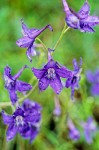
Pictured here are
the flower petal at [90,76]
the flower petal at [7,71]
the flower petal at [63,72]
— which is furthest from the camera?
the flower petal at [90,76]

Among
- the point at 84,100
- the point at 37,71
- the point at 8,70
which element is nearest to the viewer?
the point at 37,71

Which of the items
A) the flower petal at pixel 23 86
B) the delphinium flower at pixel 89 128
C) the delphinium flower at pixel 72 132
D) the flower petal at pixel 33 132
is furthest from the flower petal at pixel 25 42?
the delphinium flower at pixel 89 128

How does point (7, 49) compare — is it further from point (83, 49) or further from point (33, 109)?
point (33, 109)

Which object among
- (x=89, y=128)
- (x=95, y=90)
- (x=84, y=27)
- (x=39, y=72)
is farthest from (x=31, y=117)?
(x=95, y=90)

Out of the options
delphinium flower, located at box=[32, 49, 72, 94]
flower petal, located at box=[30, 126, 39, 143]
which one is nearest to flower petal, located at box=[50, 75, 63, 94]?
delphinium flower, located at box=[32, 49, 72, 94]

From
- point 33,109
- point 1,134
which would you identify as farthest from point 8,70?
point 1,134

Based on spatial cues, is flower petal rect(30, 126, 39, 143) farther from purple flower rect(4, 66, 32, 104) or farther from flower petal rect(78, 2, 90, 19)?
flower petal rect(78, 2, 90, 19)

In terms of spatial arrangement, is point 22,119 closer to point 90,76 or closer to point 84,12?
point 84,12

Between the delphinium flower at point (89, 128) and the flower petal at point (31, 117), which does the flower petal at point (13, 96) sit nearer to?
the flower petal at point (31, 117)
